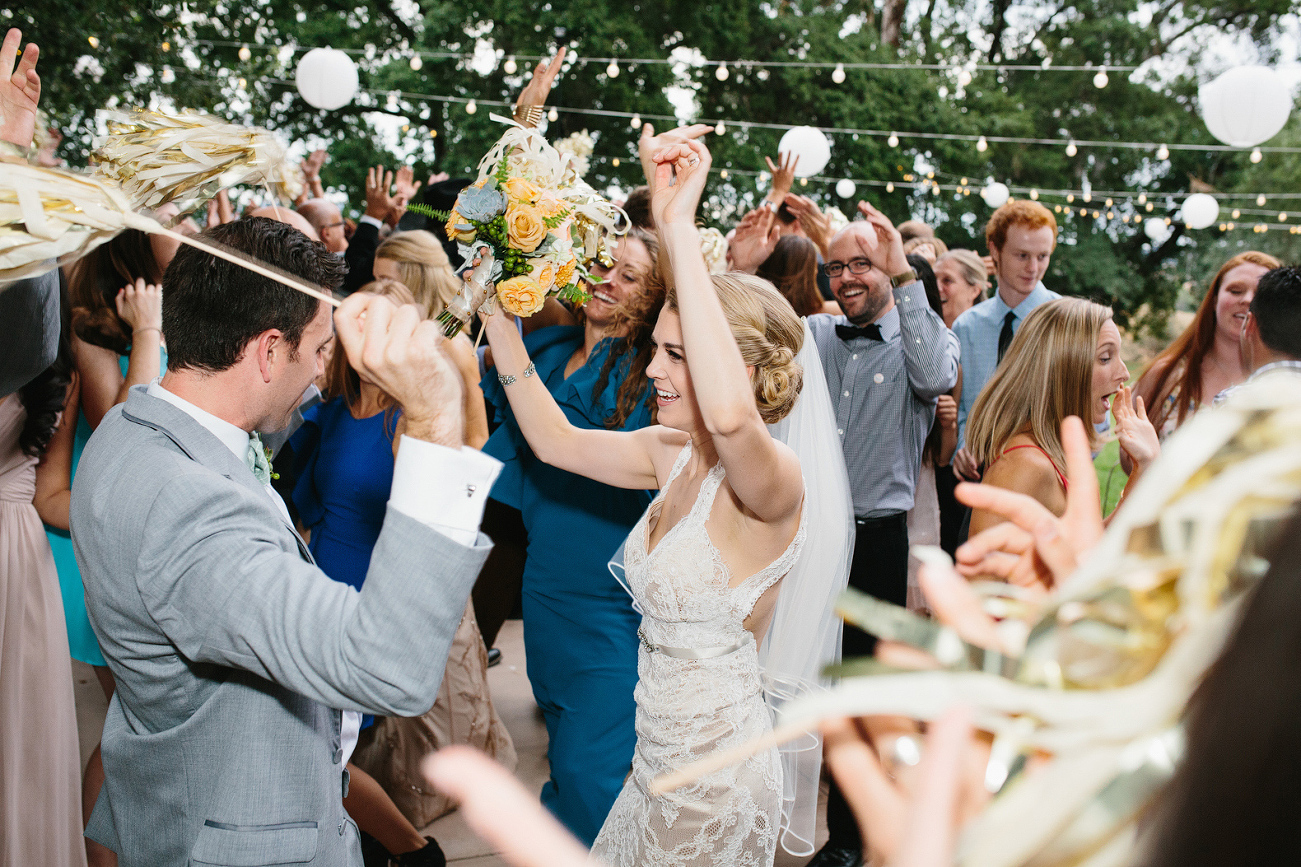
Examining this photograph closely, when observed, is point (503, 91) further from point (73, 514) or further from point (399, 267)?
point (73, 514)

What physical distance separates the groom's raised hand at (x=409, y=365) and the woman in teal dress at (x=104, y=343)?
2051mm

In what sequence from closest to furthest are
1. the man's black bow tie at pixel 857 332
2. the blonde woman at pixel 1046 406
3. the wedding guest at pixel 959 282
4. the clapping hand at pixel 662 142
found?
the clapping hand at pixel 662 142 < the blonde woman at pixel 1046 406 < the man's black bow tie at pixel 857 332 < the wedding guest at pixel 959 282

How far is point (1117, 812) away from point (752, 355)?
5.70 ft

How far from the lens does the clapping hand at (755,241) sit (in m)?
4.52

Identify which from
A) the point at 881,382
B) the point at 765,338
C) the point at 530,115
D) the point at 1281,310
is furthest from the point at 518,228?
the point at 1281,310

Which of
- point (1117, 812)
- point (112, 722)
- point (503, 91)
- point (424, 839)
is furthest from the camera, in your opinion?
point (503, 91)

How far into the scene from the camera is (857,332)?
3852 mm

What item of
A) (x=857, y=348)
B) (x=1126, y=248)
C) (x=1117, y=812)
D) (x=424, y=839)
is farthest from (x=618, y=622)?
(x=1126, y=248)

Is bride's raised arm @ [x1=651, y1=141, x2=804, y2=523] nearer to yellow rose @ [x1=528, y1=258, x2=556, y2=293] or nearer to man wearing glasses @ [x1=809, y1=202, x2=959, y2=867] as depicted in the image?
yellow rose @ [x1=528, y1=258, x2=556, y2=293]

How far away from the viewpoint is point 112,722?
5.33 feet

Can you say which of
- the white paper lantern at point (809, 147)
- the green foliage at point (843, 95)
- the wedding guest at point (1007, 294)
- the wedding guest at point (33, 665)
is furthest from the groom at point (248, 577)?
the green foliage at point (843, 95)

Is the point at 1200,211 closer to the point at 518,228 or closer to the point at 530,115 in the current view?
the point at 530,115

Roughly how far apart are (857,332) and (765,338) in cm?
179

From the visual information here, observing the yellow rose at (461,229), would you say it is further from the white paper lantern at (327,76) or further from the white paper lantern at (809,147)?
the white paper lantern at (327,76)
